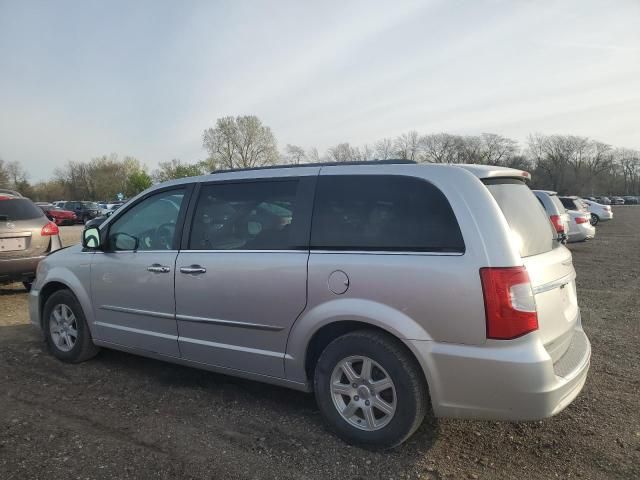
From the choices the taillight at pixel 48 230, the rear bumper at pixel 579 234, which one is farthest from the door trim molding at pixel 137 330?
the rear bumper at pixel 579 234

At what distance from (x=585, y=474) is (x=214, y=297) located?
257 cm

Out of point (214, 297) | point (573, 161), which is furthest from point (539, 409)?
point (573, 161)

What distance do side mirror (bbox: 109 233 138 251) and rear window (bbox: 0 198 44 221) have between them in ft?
13.0

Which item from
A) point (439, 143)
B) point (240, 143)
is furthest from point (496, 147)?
point (240, 143)

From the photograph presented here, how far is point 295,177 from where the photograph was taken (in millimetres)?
3373

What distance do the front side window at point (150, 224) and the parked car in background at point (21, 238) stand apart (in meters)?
3.73

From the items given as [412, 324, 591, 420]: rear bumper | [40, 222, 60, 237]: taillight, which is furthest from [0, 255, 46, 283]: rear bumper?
[412, 324, 591, 420]: rear bumper

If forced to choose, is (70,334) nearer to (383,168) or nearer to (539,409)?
(383,168)

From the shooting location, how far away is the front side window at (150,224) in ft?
12.9

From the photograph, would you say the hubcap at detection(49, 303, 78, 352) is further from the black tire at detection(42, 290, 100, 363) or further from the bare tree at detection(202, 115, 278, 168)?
the bare tree at detection(202, 115, 278, 168)

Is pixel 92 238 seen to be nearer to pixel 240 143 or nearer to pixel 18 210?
pixel 18 210

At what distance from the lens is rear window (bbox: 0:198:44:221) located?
7.04m

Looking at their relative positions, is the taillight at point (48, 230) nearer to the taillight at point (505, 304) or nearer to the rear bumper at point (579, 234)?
the taillight at point (505, 304)

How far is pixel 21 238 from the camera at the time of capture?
7.08 meters
